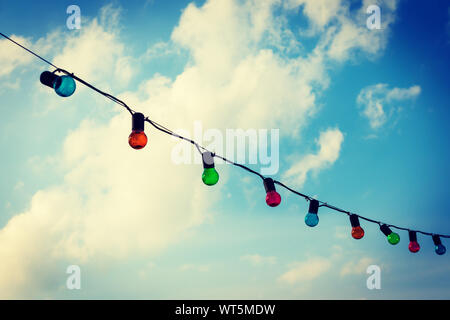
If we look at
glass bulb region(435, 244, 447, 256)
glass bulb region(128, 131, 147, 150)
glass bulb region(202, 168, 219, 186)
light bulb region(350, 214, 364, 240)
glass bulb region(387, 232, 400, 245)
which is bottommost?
glass bulb region(435, 244, 447, 256)

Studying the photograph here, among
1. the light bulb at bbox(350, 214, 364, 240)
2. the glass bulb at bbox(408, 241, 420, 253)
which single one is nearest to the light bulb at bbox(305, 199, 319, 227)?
the light bulb at bbox(350, 214, 364, 240)

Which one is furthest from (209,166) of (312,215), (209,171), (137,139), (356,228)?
(356,228)

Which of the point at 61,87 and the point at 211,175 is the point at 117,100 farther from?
the point at 211,175

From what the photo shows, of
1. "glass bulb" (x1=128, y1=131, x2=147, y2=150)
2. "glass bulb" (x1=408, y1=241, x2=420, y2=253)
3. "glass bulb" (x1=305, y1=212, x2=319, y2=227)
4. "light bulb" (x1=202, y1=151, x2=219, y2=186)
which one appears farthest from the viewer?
"glass bulb" (x1=408, y1=241, x2=420, y2=253)

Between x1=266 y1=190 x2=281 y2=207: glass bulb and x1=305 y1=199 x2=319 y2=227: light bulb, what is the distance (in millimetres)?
986

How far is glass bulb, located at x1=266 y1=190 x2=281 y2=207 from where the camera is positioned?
422 cm

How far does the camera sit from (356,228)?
544 cm

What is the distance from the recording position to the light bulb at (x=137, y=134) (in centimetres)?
305

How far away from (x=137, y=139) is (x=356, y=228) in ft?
14.8

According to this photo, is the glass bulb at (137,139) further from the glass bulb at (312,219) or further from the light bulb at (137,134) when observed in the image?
the glass bulb at (312,219)

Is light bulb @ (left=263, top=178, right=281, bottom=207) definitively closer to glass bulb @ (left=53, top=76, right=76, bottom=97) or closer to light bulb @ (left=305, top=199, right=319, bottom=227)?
light bulb @ (left=305, top=199, right=319, bottom=227)

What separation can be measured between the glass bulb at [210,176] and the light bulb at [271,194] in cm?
93

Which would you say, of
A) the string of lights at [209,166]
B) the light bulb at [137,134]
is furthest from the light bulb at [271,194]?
the light bulb at [137,134]
